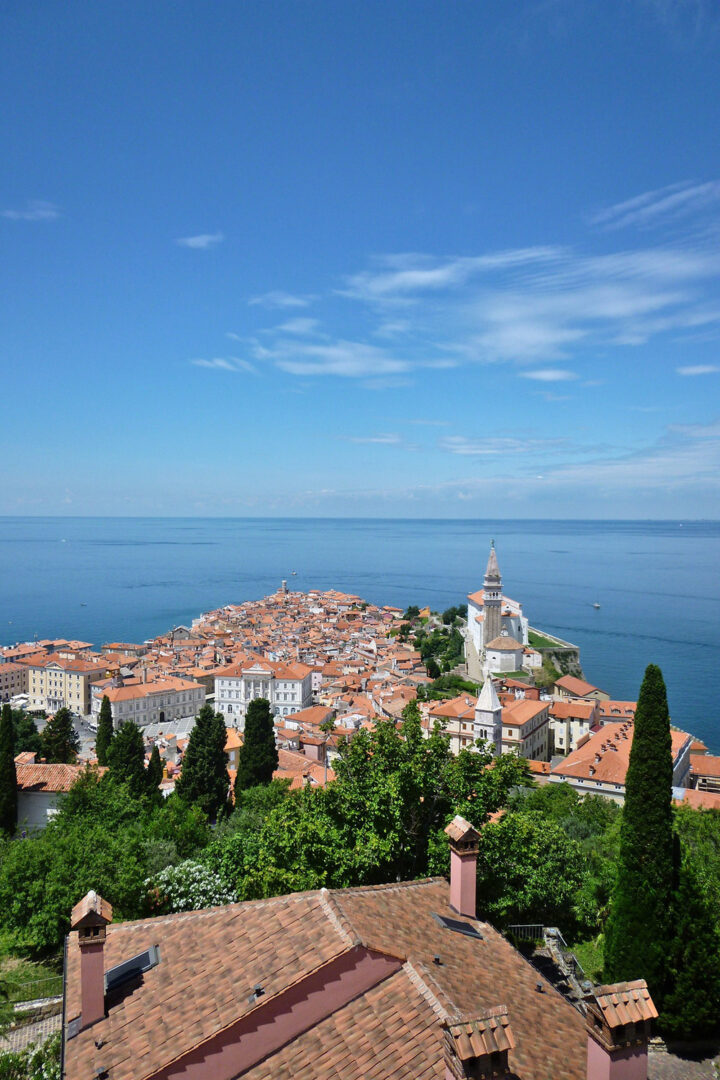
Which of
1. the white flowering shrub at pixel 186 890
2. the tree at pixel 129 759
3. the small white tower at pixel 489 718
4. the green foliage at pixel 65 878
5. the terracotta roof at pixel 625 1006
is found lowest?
the small white tower at pixel 489 718

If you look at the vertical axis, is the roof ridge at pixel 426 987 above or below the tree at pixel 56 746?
above

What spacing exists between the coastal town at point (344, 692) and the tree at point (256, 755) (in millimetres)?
1369

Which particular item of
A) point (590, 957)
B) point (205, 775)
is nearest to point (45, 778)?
point (205, 775)


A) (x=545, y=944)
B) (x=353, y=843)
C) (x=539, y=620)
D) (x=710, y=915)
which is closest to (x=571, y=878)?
(x=545, y=944)

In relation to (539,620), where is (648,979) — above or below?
above

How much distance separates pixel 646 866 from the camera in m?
9.64

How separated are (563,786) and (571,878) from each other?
52.2 feet

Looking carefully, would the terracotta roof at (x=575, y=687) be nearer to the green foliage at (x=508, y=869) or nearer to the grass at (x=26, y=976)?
the green foliage at (x=508, y=869)

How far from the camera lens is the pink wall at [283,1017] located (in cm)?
507

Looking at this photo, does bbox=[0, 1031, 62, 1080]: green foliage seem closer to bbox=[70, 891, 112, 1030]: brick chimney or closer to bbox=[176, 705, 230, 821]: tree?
bbox=[70, 891, 112, 1030]: brick chimney

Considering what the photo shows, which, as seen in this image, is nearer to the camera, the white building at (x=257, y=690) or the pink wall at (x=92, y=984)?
the pink wall at (x=92, y=984)

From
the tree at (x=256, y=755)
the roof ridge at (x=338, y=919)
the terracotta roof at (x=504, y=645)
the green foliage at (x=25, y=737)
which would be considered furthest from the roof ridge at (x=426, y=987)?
the terracotta roof at (x=504, y=645)

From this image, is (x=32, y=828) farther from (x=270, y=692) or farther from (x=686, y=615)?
(x=686, y=615)

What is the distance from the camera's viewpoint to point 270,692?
54.1 m
